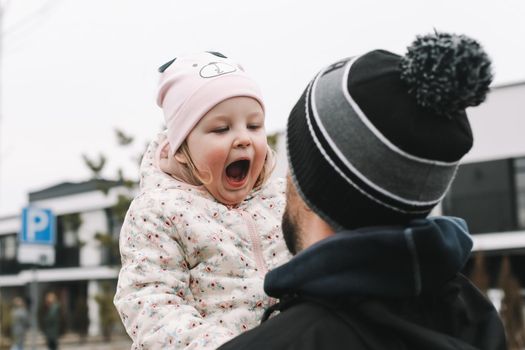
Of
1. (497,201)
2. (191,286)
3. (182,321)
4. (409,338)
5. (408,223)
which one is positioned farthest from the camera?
(497,201)

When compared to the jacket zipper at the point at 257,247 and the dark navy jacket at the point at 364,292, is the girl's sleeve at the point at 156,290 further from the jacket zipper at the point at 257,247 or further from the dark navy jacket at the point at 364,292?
the dark navy jacket at the point at 364,292

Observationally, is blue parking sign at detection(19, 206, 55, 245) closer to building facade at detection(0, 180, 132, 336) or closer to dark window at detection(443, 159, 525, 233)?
dark window at detection(443, 159, 525, 233)

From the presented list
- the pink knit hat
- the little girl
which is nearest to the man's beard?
the little girl

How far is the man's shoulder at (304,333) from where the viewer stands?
4.27 feet

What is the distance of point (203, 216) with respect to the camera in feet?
6.74

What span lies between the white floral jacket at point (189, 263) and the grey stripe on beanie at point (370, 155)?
0.55 m

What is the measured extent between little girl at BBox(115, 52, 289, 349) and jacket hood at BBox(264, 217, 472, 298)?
49 centimetres

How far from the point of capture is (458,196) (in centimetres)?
2530

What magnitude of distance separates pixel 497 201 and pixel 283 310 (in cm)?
2474

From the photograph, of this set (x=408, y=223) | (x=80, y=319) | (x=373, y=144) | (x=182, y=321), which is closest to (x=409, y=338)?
(x=408, y=223)

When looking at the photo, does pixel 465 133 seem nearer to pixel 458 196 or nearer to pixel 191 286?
pixel 191 286

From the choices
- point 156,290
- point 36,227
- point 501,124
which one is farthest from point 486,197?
point 156,290

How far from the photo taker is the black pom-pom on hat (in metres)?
1.33

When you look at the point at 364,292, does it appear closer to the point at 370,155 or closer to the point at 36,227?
the point at 370,155
